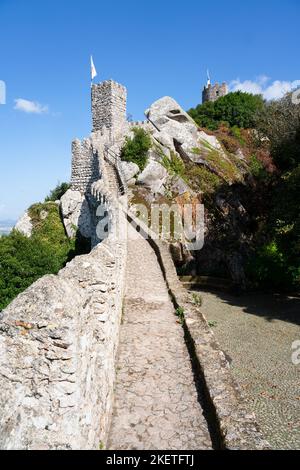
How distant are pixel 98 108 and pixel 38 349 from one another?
94.9 ft

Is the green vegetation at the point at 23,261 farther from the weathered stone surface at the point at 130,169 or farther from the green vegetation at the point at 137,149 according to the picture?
the green vegetation at the point at 137,149

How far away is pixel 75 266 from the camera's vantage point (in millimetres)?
5391

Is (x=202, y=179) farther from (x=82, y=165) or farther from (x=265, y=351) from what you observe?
(x=265, y=351)

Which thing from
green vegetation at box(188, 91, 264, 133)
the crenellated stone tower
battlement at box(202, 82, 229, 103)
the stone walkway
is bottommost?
the stone walkway

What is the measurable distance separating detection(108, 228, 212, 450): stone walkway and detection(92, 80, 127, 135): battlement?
2233 cm

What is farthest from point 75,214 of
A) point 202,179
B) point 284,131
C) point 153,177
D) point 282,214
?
point 282,214

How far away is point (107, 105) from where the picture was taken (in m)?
29.0

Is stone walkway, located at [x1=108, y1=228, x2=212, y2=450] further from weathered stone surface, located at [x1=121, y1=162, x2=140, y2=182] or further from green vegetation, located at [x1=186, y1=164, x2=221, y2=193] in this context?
green vegetation, located at [x1=186, y1=164, x2=221, y2=193]

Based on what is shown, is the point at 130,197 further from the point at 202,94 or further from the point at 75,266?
the point at 202,94

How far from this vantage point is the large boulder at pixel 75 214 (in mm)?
23891

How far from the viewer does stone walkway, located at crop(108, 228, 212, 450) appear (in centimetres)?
465

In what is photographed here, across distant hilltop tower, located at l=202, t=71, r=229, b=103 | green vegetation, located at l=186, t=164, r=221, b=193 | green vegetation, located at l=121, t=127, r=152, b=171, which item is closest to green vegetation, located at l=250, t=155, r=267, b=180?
green vegetation, located at l=186, t=164, r=221, b=193

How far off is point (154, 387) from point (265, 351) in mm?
6247

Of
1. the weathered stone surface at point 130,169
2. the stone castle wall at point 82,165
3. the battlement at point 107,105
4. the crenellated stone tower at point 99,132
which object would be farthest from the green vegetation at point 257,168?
the stone castle wall at point 82,165
